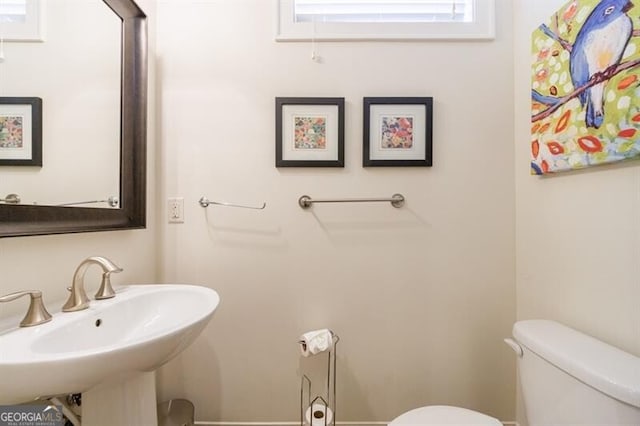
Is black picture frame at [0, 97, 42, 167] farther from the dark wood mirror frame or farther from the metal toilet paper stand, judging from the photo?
Answer: the metal toilet paper stand

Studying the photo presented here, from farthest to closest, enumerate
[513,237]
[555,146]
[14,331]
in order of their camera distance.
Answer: [513,237] < [555,146] < [14,331]

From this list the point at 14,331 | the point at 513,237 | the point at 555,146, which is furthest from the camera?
the point at 513,237

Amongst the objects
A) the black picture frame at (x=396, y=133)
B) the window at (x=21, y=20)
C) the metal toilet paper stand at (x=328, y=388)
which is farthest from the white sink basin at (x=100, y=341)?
the black picture frame at (x=396, y=133)

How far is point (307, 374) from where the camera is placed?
1229mm

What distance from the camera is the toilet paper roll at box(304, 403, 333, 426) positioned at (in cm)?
104

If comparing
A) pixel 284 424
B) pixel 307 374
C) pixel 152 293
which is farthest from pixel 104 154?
pixel 284 424

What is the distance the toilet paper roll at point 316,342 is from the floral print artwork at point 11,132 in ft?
3.63

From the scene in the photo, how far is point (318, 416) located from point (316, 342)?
0.94 feet

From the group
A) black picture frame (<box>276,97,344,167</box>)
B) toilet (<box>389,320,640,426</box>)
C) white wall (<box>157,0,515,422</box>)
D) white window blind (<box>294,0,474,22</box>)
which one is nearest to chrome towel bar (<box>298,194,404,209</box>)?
white wall (<box>157,0,515,422</box>)

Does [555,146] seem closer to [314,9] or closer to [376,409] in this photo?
[314,9]

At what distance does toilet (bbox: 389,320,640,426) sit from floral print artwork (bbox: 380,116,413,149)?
33.4 inches

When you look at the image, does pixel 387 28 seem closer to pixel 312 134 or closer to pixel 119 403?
pixel 312 134

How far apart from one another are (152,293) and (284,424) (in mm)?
883

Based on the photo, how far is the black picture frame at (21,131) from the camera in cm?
67
